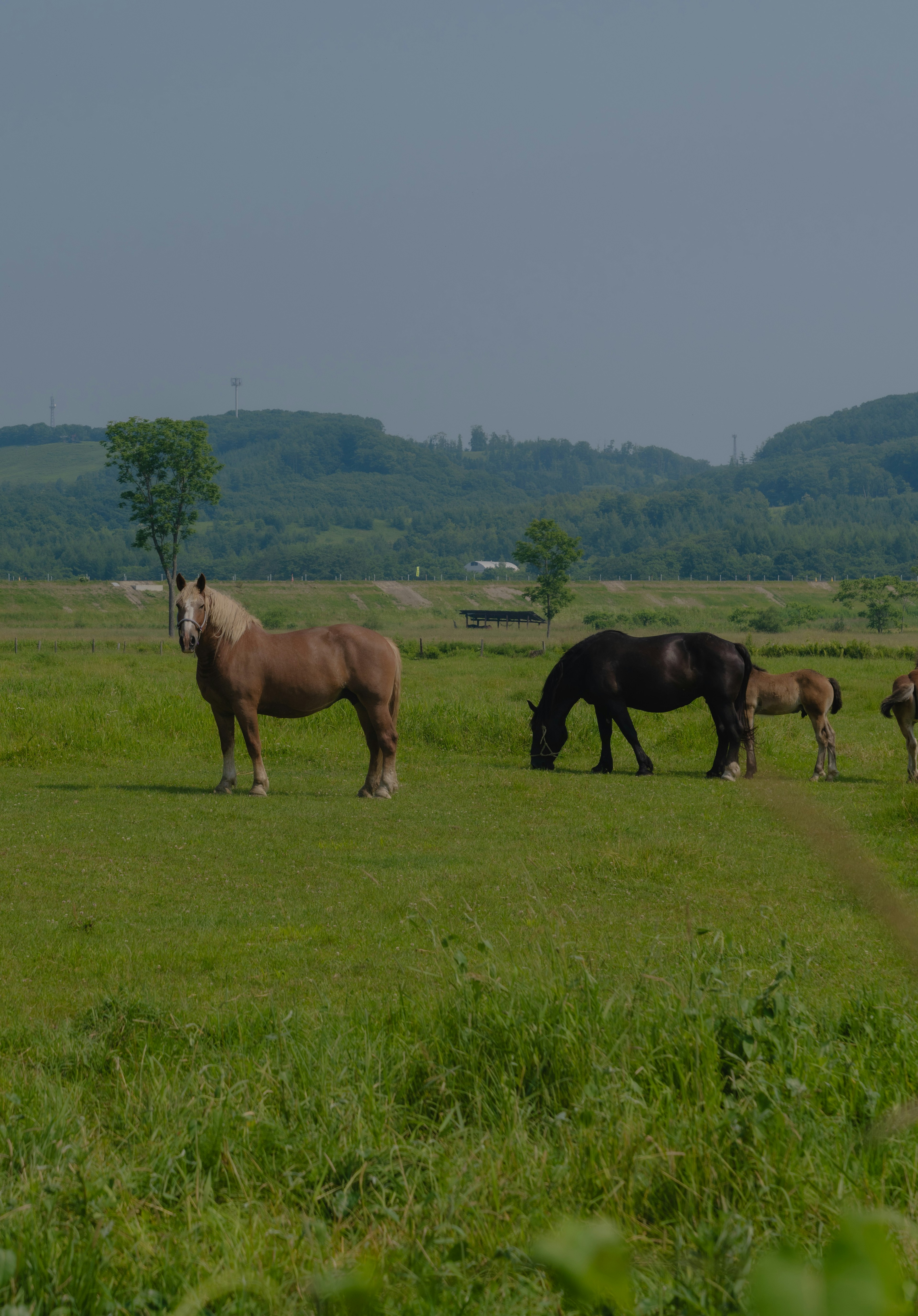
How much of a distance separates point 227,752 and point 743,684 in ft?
22.1

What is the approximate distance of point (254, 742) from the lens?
1357 cm

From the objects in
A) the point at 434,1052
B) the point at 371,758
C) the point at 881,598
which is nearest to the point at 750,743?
the point at 371,758

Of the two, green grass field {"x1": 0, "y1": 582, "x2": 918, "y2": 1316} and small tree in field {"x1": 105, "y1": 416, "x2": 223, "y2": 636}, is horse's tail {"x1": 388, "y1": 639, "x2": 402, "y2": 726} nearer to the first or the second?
green grass field {"x1": 0, "y1": 582, "x2": 918, "y2": 1316}

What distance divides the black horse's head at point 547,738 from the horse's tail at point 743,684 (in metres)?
2.50

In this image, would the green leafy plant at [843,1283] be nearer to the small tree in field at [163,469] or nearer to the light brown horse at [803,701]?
the light brown horse at [803,701]

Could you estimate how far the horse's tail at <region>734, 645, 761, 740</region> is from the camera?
47.9ft

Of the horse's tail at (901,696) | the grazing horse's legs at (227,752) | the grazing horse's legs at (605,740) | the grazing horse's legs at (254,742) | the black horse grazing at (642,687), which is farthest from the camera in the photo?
the grazing horse's legs at (605,740)

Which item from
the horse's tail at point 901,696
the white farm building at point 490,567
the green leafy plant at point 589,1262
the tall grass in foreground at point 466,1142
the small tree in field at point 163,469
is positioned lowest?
the tall grass in foreground at point 466,1142

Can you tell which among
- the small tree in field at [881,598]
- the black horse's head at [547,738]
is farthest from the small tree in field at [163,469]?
the black horse's head at [547,738]

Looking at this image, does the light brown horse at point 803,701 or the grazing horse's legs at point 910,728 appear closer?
the grazing horse's legs at point 910,728

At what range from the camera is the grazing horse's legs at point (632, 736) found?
1520 cm

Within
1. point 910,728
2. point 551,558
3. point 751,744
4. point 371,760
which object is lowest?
point 371,760

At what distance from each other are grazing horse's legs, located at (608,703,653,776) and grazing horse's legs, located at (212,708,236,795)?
5.21 m

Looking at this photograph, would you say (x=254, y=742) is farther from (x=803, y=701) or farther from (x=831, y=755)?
(x=831, y=755)
